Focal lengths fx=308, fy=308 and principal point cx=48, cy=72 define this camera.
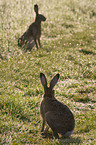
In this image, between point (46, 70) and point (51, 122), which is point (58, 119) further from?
point (46, 70)

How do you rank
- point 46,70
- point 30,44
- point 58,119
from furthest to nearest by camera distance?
point 30,44 → point 46,70 → point 58,119

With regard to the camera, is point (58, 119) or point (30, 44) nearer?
point (58, 119)

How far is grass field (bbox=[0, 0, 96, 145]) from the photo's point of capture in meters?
5.54

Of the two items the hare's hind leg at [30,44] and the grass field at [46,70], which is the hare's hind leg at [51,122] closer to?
the grass field at [46,70]

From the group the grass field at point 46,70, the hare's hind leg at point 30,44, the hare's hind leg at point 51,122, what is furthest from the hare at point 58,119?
the hare's hind leg at point 30,44

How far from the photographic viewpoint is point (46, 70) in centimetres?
890

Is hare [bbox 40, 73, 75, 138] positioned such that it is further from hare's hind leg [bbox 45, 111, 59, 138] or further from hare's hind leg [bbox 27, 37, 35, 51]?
hare's hind leg [bbox 27, 37, 35, 51]

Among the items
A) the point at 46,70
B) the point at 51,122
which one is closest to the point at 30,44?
the point at 46,70

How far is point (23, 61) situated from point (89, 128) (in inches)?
163

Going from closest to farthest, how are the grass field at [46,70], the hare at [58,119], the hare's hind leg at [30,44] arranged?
the hare at [58,119]
the grass field at [46,70]
the hare's hind leg at [30,44]

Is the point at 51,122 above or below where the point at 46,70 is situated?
above

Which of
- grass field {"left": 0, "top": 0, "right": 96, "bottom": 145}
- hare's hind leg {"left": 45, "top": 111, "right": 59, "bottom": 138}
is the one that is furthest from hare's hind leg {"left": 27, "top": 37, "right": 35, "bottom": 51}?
hare's hind leg {"left": 45, "top": 111, "right": 59, "bottom": 138}

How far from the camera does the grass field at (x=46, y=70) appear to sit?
554 centimetres

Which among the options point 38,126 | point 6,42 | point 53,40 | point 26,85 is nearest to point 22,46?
point 6,42
